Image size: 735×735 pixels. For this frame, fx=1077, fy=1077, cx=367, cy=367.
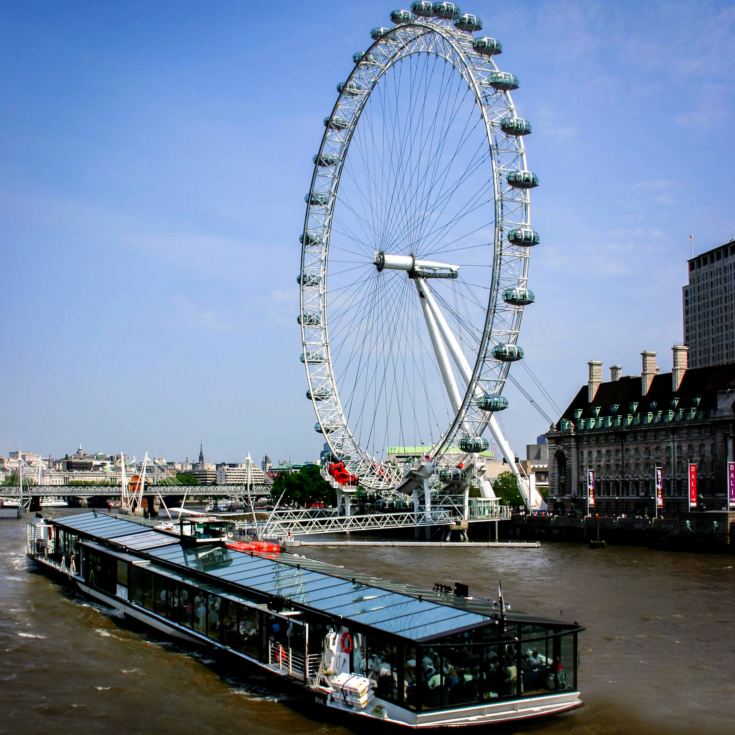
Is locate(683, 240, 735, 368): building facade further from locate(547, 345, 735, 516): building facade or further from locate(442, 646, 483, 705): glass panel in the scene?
locate(442, 646, 483, 705): glass panel

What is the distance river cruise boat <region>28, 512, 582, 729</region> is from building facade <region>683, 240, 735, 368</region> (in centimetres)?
13837

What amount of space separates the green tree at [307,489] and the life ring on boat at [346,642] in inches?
3900

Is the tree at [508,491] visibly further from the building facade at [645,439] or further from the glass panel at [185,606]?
the glass panel at [185,606]

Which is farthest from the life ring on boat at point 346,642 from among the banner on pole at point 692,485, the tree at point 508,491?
the tree at point 508,491

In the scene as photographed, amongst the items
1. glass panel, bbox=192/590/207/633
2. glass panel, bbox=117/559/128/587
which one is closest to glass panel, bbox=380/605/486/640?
glass panel, bbox=192/590/207/633

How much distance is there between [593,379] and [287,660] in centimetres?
7059

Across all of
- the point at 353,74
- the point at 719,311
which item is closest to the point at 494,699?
the point at 353,74

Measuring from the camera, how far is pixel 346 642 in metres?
20.4

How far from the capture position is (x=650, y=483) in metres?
79.8

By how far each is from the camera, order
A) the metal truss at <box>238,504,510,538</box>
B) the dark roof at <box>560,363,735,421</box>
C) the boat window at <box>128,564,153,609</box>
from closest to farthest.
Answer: the boat window at <box>128,564,153,609</box>
the metal truss at <box>238,504,510,538</box>
the dark roof at <box>560,363,735,421</box>

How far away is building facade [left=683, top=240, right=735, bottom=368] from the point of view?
15812 centimetres

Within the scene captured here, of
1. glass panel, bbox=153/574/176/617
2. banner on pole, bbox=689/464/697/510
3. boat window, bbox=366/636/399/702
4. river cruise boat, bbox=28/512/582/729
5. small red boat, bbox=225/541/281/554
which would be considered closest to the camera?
river cruise boat, bbox=28/512/582/729

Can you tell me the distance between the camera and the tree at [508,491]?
11362 centimetres

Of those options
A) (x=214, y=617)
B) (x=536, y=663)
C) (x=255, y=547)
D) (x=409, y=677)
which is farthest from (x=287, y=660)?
(x=255, y=547)
